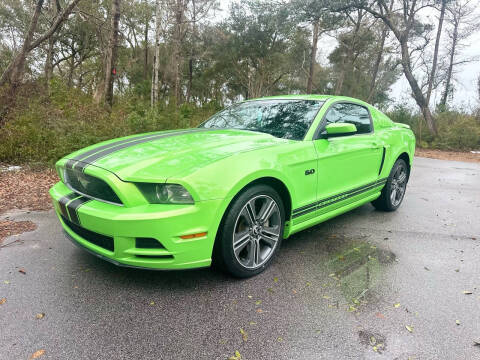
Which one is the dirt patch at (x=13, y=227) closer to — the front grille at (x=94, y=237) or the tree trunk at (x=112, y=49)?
the front grille at (x=94, y=237)

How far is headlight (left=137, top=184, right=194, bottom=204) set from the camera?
2.08 metres

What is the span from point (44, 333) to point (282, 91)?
35.6 metres

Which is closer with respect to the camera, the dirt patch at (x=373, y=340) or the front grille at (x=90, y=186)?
the dirt patch at (x=373, y=340)

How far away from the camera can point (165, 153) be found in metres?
2.40

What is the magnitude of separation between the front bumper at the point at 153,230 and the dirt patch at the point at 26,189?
2581 millimetres

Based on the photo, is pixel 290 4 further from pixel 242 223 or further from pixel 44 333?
pixel 44 333

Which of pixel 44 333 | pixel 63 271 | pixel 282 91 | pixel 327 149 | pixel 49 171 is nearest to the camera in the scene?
pixel 44 333

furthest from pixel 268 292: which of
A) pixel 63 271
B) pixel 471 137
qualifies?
pixel 471 137

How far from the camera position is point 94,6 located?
17484mm

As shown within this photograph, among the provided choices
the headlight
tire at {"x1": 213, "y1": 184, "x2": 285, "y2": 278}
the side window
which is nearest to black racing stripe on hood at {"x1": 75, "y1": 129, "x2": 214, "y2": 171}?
the headlight

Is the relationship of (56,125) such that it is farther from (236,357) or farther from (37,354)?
(236,357)

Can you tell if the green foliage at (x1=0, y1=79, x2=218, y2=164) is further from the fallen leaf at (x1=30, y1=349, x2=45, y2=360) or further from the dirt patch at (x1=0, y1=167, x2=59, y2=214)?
the fallen leaf at (x1=30, y1=349, x2=45, y2=360)

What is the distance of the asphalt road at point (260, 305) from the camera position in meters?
1.81

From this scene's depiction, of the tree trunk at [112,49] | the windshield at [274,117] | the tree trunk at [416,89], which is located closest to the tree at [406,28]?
the tree trunk at [416,89]
